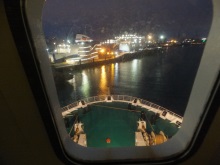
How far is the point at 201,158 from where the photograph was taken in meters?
1.94

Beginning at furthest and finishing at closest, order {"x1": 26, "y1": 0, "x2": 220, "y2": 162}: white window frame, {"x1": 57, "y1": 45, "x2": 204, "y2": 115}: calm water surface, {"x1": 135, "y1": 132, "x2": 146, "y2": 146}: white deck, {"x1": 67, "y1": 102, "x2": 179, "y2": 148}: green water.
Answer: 1. {"x1": 57, "y1": 45, "x2": 204, "y2": 115}: calm water surface
2. {"x1": 67, "y1": 102, "x2": 179, "y2": 148}: green water
3. {"x1": 135, "y1": 132, "x2": 146, "y2": 146}: white deck
4. {"x1": 26, "y1": 0, "x2": 220, "y2": 162}: white window frame

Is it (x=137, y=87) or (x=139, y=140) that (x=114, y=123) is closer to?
(x=139, y=140)

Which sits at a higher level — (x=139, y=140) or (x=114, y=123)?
(x=139, y=140)

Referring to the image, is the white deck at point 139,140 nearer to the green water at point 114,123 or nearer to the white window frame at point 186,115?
the green water at point 114,123

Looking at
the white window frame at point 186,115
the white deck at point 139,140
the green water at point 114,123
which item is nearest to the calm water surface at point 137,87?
the green water at point 114,123

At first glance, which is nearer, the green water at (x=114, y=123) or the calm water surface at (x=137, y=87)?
the green water at (x=114, y=123)

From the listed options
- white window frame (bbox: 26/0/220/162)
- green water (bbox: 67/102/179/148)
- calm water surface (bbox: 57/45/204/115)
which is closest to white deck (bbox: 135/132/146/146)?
green water (bbox: 67/102/179/148)

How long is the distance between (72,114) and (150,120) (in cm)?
351

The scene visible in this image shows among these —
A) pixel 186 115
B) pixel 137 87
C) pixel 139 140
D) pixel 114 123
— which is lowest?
pixel 137 87

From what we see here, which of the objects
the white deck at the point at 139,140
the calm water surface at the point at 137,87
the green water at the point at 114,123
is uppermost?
the white deck at the point at 139,140

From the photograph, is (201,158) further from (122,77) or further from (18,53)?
(122,77)

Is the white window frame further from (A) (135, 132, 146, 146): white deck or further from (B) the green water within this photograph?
(B) the green water

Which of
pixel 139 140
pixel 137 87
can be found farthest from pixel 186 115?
pixel 137 87

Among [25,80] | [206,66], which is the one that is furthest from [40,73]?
[206,66]
